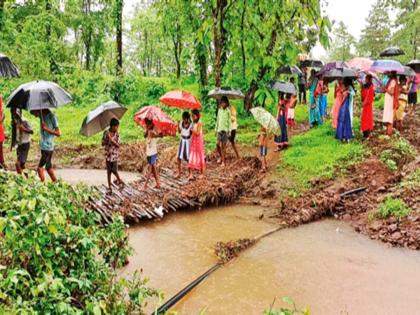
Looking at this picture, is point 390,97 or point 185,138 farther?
point 390,97

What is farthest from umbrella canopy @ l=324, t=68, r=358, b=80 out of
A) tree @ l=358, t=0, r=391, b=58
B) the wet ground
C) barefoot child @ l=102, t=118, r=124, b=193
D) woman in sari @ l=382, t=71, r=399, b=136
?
tree @ l=358, t=0, r=391, b=58

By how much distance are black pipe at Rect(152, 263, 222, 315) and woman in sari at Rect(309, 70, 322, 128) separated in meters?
8.46

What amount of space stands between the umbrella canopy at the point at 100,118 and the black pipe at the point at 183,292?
3.56 meters

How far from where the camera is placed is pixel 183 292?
5.18 meters

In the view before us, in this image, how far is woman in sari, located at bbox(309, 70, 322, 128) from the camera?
43.0 ft

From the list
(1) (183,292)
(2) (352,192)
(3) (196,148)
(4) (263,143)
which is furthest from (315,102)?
(1) (183,292)

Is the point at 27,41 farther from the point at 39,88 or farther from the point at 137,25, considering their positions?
the point at 137,25

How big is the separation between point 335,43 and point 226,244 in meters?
59.4

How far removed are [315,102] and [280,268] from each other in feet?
27.3

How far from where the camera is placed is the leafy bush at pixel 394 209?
299 inches

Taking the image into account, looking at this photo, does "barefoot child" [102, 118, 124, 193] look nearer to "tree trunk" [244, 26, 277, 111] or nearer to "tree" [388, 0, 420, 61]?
"tree trunk" [244, 26, 277, 111]

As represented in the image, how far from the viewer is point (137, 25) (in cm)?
4278

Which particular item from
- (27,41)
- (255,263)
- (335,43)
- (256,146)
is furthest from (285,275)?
(335,43)

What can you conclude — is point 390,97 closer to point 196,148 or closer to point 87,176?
point 196,148
